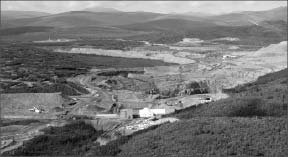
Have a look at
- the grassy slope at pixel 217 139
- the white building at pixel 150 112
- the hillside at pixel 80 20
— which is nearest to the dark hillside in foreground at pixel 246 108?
the grassy slope at pixel 217 139

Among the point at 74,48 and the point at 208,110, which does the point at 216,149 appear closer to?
the point at 208,110

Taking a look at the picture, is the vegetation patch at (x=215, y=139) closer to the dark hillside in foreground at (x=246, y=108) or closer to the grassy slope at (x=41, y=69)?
the dark hillside in foreground at (x=246, y=108)

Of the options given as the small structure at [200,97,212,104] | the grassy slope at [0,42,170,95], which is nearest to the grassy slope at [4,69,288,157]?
the small structure at [200,97,212,104]

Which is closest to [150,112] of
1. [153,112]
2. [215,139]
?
[153,112]

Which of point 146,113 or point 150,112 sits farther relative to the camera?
point 150,112

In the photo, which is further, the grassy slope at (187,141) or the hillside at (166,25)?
the hillside at (166,25)

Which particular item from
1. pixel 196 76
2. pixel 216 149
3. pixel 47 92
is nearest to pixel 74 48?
pixel 196 76

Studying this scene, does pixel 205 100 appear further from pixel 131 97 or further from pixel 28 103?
pixel 28 103

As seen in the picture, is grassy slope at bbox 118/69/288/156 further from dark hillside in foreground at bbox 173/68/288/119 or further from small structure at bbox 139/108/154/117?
small structure at bbox 139/108/154/117
